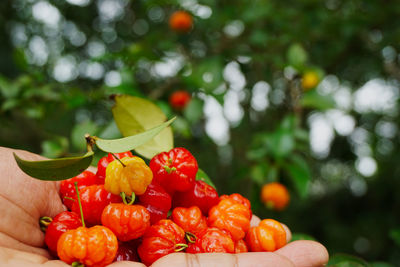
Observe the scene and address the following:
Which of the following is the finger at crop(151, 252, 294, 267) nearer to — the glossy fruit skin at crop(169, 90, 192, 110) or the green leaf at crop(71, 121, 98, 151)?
the green leaf at crop(71, 121, 98, 151)

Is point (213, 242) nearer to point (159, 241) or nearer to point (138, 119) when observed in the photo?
point (159, 241)

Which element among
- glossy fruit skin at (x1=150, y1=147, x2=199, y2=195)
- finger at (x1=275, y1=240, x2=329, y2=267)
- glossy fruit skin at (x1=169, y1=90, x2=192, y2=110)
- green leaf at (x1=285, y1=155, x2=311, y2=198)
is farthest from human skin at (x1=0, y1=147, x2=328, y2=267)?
glossy fruit skin at (x1=169, y1=90, x2=192, y2=110)

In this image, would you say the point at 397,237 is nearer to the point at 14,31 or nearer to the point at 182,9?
the point at 182,9

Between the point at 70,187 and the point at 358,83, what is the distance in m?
3.97

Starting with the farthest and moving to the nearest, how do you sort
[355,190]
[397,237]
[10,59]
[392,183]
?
[355,190]
[392,183]
[10,59]
[397,237]

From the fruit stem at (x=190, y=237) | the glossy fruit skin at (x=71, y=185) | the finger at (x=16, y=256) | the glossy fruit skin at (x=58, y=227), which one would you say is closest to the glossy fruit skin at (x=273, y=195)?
the fruit stem at (x=190, y=237)

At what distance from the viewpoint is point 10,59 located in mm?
4188

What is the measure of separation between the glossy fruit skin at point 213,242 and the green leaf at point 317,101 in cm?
152

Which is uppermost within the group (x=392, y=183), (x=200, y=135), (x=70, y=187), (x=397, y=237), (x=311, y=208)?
(x=70, y=187)

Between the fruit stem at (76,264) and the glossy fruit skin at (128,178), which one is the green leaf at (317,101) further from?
the fruit stem at (76,264)

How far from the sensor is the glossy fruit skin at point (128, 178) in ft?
3.24

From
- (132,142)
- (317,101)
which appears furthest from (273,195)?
(132,142)

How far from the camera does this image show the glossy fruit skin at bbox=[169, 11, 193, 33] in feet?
9.23

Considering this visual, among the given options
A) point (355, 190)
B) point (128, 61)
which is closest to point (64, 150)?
point (128, 61)
